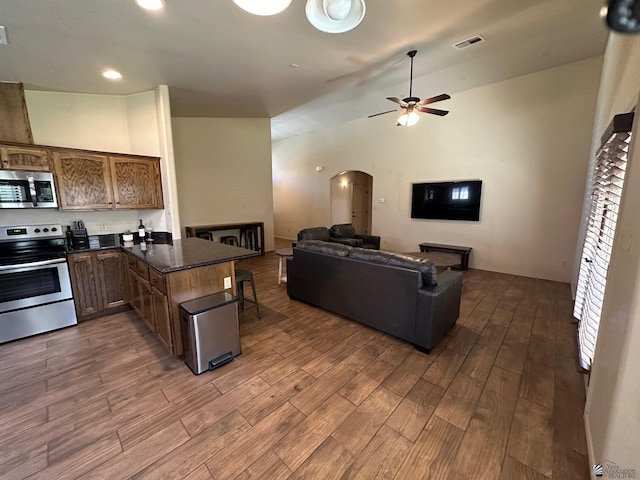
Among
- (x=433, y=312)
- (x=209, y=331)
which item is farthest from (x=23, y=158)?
(x=433, y=312)

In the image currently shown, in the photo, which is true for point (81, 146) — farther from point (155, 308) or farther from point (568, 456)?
point (568, 456)

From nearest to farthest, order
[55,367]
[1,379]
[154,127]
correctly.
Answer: [1,379], [55,367], [154,127]

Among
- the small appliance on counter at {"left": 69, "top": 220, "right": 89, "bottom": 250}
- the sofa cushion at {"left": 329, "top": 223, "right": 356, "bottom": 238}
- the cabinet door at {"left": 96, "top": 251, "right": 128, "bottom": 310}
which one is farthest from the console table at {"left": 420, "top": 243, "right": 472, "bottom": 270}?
the small appliance on counter at {"left": 69, "top": 220, "right": 89, "bottom": 250}

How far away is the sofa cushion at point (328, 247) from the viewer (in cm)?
307

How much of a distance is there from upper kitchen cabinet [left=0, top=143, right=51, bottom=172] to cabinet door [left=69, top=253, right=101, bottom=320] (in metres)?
1.06

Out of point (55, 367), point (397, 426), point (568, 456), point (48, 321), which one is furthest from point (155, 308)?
point (568, 456)

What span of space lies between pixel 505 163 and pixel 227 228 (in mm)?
5820

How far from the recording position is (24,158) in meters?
2.87

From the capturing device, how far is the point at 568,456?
1500mm

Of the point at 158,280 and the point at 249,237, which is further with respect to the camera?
the point at 249,237

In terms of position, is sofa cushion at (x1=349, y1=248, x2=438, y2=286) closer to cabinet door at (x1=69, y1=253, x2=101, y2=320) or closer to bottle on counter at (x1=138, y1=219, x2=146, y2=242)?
bottle on counter at (x1=138, y1=219, x2=146, y2=242)

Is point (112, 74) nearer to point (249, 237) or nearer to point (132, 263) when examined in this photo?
point (132, 263)

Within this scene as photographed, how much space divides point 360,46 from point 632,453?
150 inches

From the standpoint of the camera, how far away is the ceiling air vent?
3153 millimetres
